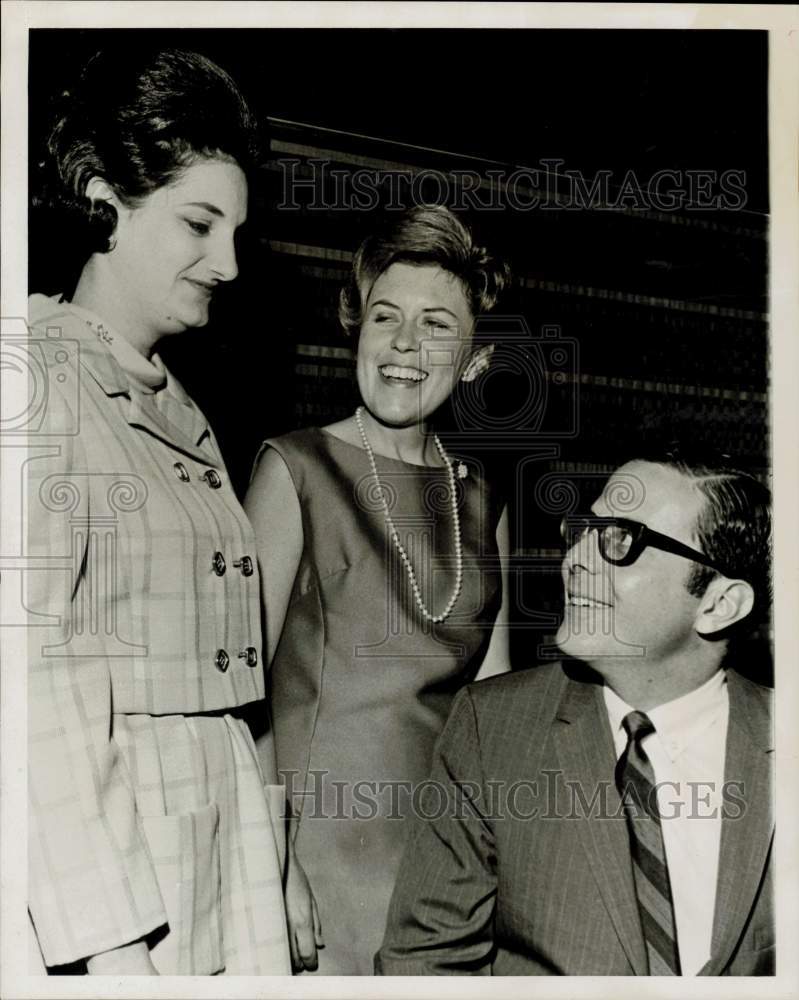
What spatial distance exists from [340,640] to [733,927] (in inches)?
31.4

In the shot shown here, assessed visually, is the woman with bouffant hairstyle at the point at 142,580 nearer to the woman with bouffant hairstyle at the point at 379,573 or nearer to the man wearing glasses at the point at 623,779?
the woman with bouffant hairstyle at the point at 379,573

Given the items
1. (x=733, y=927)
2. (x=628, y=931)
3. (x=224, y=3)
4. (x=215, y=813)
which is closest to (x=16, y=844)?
(x=215, y=813)

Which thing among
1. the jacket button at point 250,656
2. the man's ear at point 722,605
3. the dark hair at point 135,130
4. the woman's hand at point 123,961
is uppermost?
the dark hair at point 135,130

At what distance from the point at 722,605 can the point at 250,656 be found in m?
0.79

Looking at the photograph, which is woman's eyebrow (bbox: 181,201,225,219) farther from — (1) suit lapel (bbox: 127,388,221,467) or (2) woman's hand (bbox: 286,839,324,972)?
(2) woman's hand (bbox: 286,839,324,972)

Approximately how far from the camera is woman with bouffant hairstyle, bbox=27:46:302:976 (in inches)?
70.9

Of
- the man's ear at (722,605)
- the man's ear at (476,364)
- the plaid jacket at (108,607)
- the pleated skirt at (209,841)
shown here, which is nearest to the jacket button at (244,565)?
the plaid jacket at (108,607)

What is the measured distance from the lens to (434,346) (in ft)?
6.72

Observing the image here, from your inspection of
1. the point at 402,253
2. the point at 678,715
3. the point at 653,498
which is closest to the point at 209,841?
the point at 678,715

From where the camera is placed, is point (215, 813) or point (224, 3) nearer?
point (215, 813)

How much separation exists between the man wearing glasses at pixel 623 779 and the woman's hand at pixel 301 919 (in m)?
0.12

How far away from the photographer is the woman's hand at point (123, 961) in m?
1.79

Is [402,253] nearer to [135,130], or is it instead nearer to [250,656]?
[135,130]

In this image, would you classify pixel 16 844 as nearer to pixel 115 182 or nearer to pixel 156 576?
pixel 156 576
